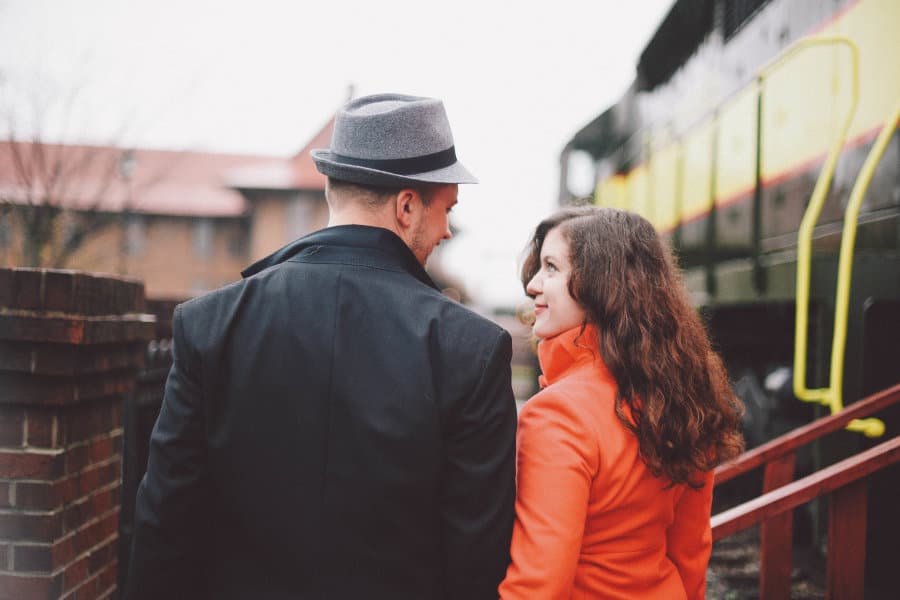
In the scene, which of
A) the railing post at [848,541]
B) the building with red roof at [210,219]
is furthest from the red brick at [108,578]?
the building with red roof at [210,219]

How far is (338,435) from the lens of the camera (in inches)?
52.2

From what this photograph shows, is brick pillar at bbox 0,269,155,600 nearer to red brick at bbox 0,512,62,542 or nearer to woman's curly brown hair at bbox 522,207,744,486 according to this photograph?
red brick at bbox 0,512,62,542

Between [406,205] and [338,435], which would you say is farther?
[406,205]

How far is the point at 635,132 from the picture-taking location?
8172 mm

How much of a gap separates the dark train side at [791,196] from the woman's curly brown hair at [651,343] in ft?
3.13

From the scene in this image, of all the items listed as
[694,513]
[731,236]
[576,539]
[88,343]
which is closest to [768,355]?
[731,236]

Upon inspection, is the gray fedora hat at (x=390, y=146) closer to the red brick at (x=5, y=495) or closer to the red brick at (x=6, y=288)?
the red brick at (x=6, y=288)

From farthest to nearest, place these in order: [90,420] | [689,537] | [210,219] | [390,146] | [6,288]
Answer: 1. [210,219]
2. [90,420]
3. [6,288]
4. [689,537]
5. [390,146]

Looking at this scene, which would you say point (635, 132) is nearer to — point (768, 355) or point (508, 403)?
point (768, 355)

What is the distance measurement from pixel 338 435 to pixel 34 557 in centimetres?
109

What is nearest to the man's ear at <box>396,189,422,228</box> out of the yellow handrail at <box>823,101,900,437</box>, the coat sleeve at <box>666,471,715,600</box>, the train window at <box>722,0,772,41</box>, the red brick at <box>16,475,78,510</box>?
the coat sleeve at <box>666,471,715,600</box>

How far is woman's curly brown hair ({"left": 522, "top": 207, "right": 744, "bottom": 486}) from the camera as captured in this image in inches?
58.0

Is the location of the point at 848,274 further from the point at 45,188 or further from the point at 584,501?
the point at 45,188

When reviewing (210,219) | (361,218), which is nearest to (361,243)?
(361,218)
